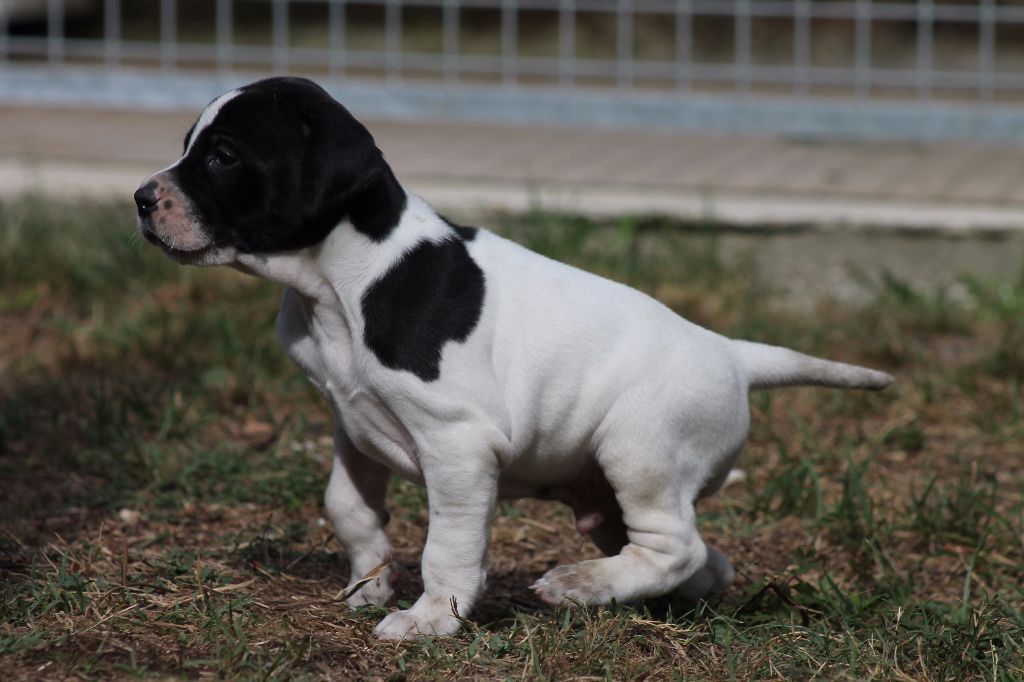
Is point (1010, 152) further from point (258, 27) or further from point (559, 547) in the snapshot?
point (258, 27)

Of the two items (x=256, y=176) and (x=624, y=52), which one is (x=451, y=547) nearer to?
(x=256, y=176)

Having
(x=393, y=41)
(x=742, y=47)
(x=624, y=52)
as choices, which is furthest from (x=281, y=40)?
(x=742, y=47)

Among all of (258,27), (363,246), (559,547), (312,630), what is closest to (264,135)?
(363,246)

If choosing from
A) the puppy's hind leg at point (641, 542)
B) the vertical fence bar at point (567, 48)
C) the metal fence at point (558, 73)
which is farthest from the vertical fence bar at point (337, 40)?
the puppy's hind leg at point (641, 542)

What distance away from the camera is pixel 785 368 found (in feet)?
11.8

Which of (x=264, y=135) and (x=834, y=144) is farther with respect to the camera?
(x=834, y=144)

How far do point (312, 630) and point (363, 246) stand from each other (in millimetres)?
843

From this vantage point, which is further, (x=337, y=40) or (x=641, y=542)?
(x=337, y=40)

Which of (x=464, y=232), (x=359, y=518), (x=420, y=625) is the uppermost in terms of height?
(x=464, y=232)

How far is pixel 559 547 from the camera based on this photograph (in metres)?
4.21

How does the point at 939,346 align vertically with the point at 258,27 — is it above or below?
below

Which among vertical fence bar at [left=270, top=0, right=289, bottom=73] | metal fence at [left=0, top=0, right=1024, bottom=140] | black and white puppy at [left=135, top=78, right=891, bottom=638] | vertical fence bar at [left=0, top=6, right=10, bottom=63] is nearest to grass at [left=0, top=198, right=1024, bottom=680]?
black and white puppy at [left=135, top=78, right=891, bottom=638]

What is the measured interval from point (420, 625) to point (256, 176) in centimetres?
101

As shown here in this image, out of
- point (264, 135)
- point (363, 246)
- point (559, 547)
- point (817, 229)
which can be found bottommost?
point (559, 547)
